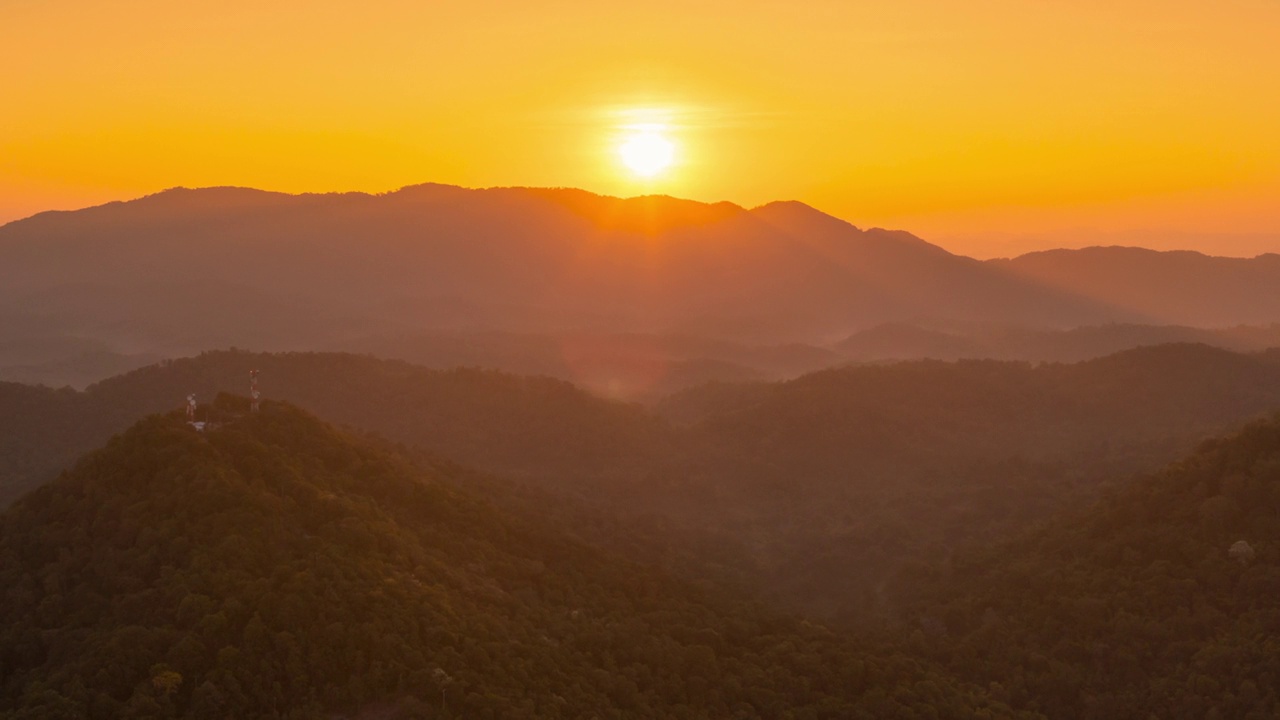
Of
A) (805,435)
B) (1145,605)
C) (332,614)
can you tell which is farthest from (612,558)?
(805,435)

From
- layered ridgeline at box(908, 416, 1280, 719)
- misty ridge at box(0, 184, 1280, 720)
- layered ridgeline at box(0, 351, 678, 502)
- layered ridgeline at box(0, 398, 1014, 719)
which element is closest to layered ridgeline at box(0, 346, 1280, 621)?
layered ridgeline at box(0, 351, 678, 502)

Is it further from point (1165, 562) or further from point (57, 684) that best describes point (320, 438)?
point (1165, 562)

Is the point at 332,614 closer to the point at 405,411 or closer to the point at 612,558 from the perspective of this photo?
the point at 612,558

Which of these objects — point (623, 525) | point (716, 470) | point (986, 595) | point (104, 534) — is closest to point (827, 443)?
point (716, 470)

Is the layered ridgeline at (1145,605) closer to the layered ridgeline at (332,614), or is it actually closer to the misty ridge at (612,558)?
the misty ridge at (612,558)

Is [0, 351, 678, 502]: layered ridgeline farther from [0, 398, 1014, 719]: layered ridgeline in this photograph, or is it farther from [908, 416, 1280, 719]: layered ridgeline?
[908, 416, 1280, 719]: layered ridgeline

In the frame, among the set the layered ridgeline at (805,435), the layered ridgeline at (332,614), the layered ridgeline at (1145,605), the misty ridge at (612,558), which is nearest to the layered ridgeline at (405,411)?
the layered ridgeline at (805,435)
